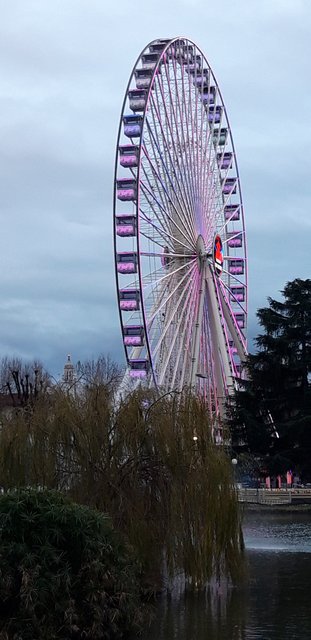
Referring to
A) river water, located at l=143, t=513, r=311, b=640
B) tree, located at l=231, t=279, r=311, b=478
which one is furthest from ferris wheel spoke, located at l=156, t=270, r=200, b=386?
river water, located at l=143, t=513, r=311, b=640

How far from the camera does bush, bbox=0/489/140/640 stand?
1655cm

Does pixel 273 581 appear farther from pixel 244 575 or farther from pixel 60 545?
pixel 60 545

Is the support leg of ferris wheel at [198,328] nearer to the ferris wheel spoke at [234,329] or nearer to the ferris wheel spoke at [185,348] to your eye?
the ferris wheel spoke at [185,348]

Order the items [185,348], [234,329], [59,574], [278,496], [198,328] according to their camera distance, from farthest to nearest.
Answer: [234,329], [278,496], [198,328], [185,348], [59,574]

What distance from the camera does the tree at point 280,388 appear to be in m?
52.6

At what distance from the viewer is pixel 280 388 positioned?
5391 cm

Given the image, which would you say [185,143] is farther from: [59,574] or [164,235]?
[59,574]

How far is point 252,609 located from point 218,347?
36.0m

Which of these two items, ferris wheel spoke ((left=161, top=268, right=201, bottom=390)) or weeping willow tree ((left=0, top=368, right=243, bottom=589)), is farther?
ferris wheel spoke ((left=161, top=268, right=201, bottom=390))

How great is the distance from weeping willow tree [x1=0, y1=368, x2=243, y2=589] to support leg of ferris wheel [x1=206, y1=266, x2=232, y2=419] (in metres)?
32.8

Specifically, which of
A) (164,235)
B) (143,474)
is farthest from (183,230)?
(143,474)

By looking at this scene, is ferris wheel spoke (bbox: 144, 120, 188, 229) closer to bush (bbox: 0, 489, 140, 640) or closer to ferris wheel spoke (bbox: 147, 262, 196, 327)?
ferris wheel spoke (bbox: 147, 262, 196, 327)

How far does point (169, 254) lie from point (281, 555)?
23000mm

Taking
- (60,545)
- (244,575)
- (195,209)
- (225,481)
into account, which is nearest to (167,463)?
(225,481)
